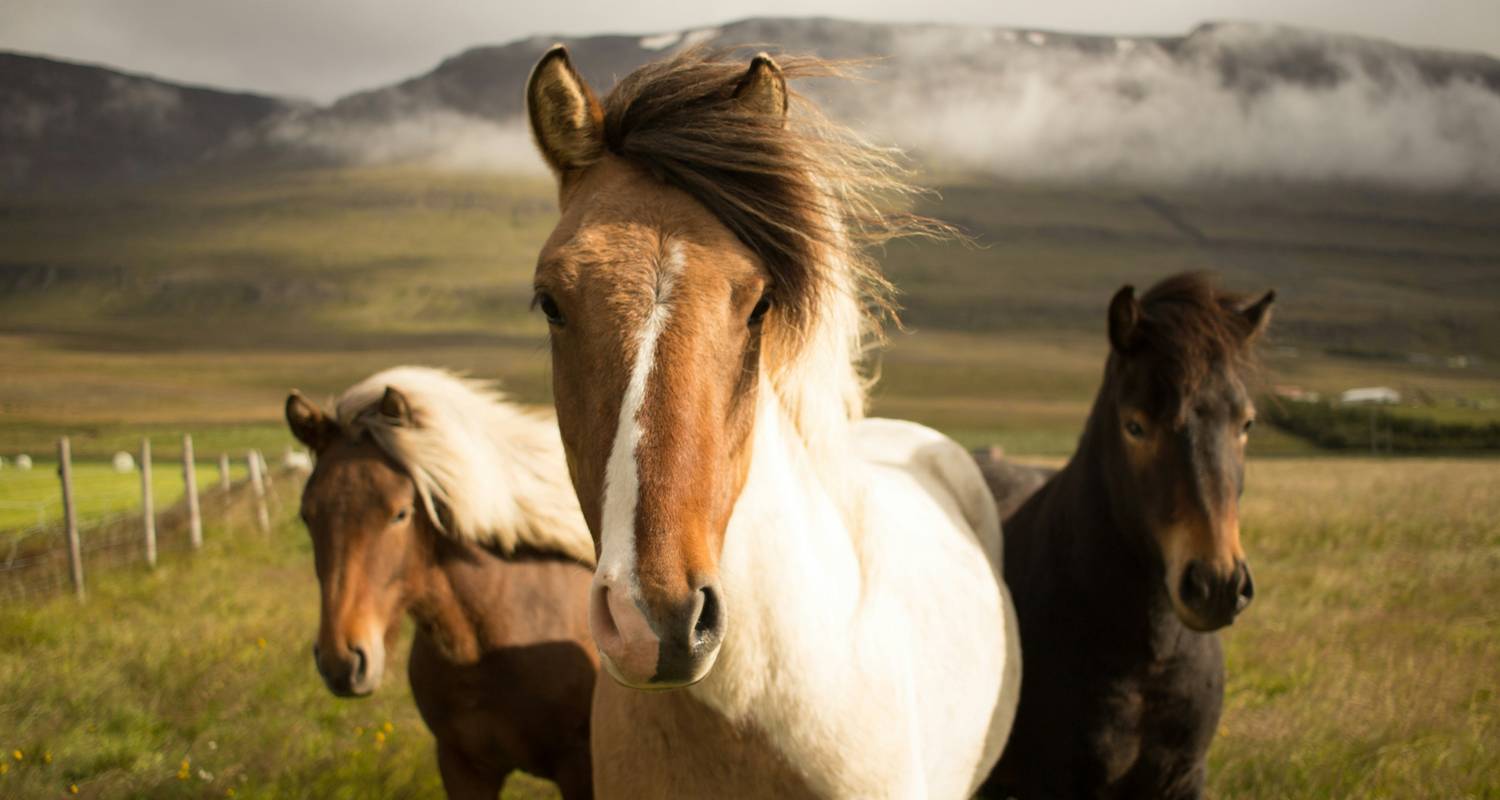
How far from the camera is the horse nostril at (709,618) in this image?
60.1 inches

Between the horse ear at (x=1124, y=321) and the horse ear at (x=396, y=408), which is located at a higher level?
the horse ear at (x=1124, y=321)

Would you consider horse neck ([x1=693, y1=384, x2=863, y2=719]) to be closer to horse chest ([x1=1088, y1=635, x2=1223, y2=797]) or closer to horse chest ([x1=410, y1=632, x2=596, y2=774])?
horse chest ([x1=1088, y1=635, x2=1223, y2=797])

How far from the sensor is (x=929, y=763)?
238cm

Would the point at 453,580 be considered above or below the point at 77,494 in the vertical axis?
above

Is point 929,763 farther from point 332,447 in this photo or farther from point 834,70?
point 332,447

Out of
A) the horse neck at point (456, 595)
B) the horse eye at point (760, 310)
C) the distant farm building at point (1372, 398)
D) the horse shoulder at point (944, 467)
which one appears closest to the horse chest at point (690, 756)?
the horse eye at point (760, 310)

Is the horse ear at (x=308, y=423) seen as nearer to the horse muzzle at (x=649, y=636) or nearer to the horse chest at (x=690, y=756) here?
the horse chest at (x=690, y=756)

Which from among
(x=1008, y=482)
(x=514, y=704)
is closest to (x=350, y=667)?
(x=514, y=704)

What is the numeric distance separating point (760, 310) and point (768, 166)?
0.29 m

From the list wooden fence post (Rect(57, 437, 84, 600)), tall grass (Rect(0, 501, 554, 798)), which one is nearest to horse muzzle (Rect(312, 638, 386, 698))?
tall grass (Rect(0, 501, 554, 798))

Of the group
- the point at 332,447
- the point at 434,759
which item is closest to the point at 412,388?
the point at 332,447

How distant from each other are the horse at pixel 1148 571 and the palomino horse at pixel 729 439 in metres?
1.12

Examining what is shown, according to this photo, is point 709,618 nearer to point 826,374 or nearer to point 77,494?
point 826,374

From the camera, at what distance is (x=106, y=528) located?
43.2 feet
